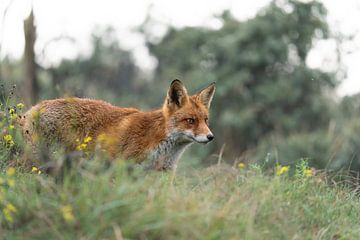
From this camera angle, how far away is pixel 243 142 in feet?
106

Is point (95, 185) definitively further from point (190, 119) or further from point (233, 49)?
point (233, 49)

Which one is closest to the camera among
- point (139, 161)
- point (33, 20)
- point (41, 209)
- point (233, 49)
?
point (41, 209)

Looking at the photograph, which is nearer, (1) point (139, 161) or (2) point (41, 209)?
(2) point (41, 209)

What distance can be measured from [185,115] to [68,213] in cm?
436

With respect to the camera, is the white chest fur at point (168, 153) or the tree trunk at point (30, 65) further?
the tree trunk at point (30, 65)

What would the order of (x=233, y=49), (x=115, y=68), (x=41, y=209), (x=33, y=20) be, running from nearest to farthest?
(x=41, y=209) → (x=33, y=20) → (x=233, y=49) → (x=115, y=68)

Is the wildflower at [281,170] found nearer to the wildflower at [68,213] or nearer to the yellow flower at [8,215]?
the wildflower at [68,213]

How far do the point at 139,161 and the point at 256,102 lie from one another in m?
25.0

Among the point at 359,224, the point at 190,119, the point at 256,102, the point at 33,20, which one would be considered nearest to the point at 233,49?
the point at 256,102

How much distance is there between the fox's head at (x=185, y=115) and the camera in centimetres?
900

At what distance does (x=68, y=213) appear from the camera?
5.00m

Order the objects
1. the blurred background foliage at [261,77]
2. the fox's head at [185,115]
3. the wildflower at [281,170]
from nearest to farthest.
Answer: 1. the wildflower at [281,170]
2. the fox's head at [185,115]
3. the blurred background foliage at [261,77]

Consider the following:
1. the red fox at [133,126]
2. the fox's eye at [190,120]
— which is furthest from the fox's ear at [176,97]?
the fox's eye at [190,120]

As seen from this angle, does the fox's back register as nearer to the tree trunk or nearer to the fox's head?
the fox's head
